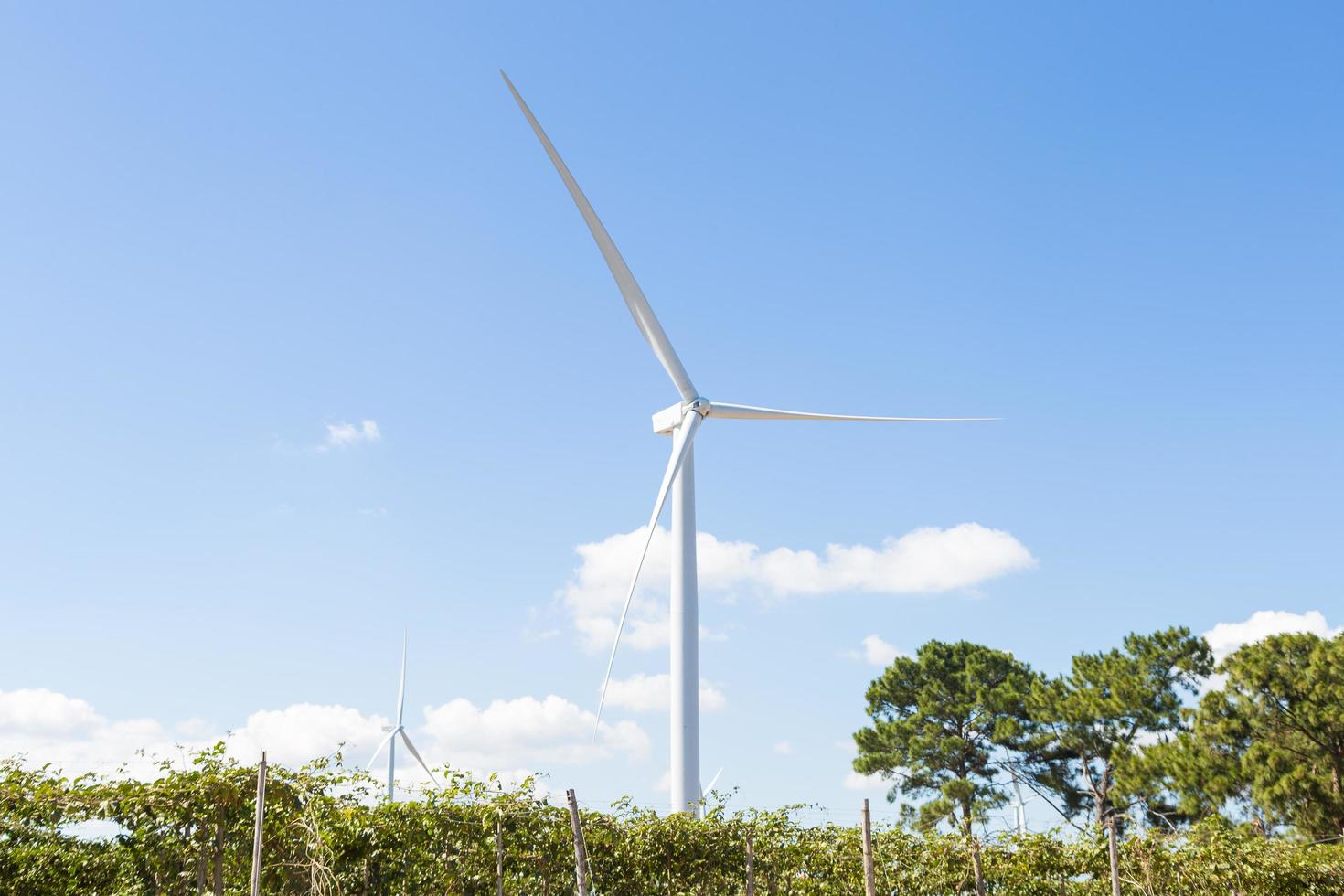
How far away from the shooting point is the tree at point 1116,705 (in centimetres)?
3597

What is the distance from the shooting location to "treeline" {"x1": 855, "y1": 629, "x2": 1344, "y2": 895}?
28078 millimetres

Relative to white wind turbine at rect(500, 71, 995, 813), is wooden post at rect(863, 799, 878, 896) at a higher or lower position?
lower

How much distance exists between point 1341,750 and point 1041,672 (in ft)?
41.2

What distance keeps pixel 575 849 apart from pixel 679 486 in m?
14.0

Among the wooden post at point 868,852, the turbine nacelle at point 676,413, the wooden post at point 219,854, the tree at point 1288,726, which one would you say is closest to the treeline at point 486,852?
the wooden post at point 219,854

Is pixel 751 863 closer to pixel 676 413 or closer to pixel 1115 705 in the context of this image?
pixel 676 413

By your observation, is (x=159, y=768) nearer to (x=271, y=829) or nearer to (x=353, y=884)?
(x=271, y=829)

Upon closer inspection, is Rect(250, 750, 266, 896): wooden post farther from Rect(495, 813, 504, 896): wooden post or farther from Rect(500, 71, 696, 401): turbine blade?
Rect(500, 71, 696, 401): turbine blade

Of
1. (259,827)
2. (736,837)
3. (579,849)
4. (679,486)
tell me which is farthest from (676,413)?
(259,827)

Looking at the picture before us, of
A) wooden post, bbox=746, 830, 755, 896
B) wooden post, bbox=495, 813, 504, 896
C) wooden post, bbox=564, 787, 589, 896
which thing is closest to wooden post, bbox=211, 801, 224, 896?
wooden post, bbox=495, 813, 504, 896

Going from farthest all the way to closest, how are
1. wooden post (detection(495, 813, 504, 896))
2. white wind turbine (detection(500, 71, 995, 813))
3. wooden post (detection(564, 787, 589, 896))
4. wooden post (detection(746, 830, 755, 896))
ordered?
1. white wind turbine (detection(500, 71, 995, 813))
2. wooden post (detection(746, 830, 755, 896))
3. wooden post (detection(495, 813, 504, 896))
4. wooden post (detection(564, 787, 589, 896))

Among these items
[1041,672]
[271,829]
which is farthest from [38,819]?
[1041,672]

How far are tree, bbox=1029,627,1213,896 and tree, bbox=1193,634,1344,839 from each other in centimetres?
466

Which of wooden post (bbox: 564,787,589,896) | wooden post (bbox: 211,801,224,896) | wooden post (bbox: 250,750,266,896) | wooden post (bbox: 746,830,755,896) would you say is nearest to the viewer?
wooden post (bbox: 250,750,266,896)
